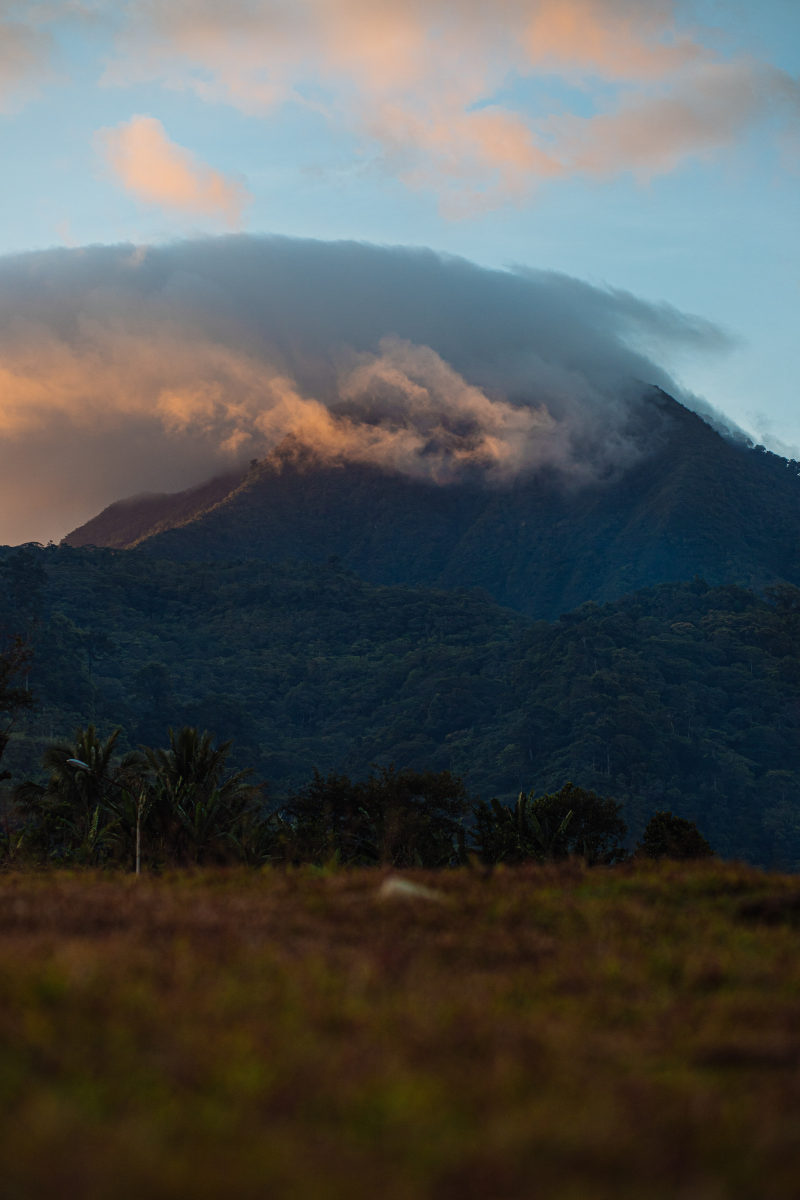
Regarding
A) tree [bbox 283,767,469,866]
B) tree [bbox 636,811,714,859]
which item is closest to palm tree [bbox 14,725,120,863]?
tree [bbox 283,767,469,866]

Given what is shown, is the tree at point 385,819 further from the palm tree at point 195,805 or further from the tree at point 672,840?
the tree at point 672,840

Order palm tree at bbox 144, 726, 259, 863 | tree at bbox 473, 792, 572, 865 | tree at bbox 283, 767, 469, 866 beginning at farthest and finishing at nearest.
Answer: tree at bbox 283, 767, 469, 866
tree at bbox 473, 792, 572, 865
palm tree at bbox 144, 726, 259, 863

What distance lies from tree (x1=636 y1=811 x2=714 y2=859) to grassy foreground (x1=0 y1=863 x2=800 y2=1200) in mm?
39461

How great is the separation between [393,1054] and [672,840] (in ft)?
157

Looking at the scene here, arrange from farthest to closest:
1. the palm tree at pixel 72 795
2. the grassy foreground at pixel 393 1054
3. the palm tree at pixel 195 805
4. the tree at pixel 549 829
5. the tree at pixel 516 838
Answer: the tree at pixel 549 829 < the tree at pixel 516 838 < the palm tree at pixel 72 795 < the palm tree at pixel 195 805 < the grassy foreground at pixel 393 1054

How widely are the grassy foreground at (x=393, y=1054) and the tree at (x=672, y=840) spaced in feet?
129

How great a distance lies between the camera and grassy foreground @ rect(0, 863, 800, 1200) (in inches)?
263

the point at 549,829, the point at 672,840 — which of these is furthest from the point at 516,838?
the point at 549,829

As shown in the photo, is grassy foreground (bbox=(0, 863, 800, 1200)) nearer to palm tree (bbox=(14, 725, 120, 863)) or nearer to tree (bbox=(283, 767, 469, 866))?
palm tree (bbox=(14, 725, 120, 863))

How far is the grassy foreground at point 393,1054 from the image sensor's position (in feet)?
21.9

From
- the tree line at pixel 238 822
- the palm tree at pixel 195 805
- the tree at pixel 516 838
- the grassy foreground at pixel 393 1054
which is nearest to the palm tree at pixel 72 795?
the tree line at pixel 238 822

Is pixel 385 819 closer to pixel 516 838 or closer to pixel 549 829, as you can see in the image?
pixel 549 829

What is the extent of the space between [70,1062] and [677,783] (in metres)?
194

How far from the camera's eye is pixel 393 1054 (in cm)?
873
